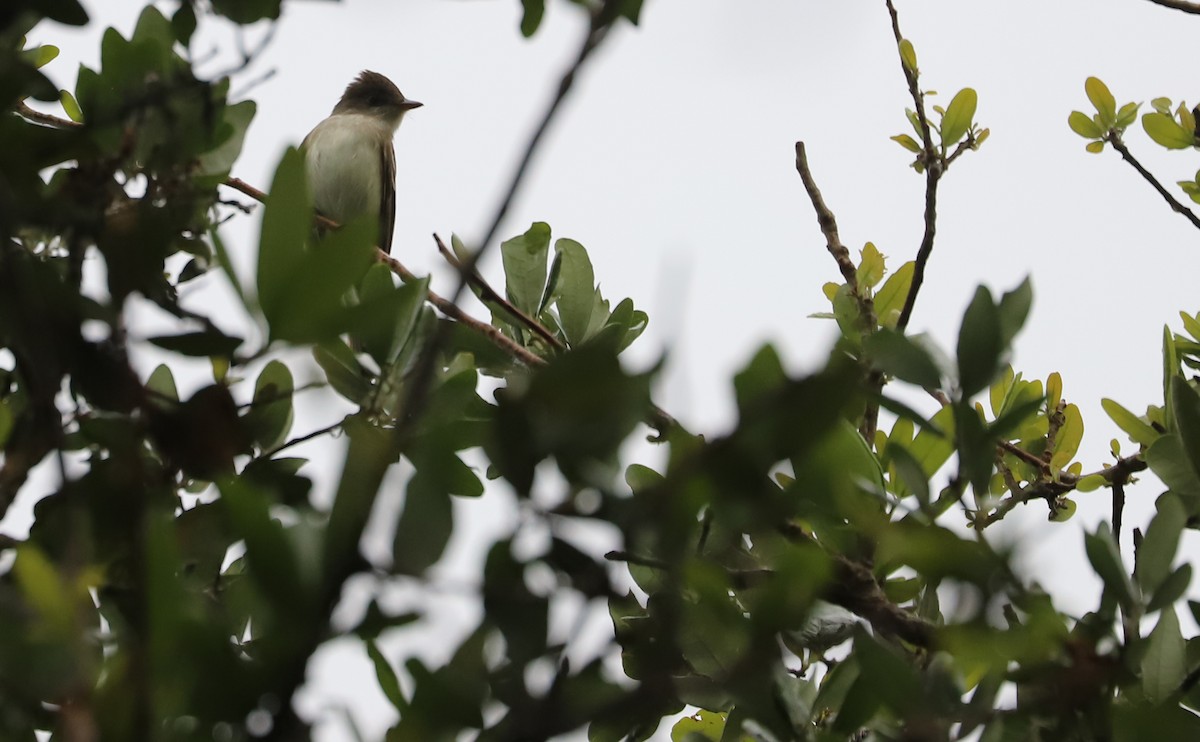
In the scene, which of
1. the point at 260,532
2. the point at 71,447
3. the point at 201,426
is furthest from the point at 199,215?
the point at 260,532

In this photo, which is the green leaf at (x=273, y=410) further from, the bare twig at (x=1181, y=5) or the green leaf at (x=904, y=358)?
the bare twig at (x=1181, y=5)

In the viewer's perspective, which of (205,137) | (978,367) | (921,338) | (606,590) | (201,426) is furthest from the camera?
(205,137)

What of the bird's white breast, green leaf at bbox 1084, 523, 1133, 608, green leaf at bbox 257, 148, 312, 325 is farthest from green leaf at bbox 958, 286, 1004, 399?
the bird's white breast

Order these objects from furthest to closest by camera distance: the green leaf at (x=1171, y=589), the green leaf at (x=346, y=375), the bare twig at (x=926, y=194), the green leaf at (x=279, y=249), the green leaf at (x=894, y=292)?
1. the green leaf at (x=894, y=292)
2. the bare twig at (x=926, y=194)
3. the green leaf at (x=346, y=375)
4. the green leaf at (x=1171, y=589)
5. the green leaf at (x=279, y=249)

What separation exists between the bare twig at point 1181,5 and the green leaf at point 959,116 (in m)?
0.56

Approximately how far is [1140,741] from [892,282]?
7.60 ft

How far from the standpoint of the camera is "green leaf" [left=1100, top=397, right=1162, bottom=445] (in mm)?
2570

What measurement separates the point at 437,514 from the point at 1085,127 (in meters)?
3.36

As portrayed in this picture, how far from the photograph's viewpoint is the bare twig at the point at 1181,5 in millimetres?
2874

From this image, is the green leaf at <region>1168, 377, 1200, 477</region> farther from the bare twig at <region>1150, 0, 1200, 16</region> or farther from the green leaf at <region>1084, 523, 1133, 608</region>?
the bare twig at <region>1150, 0, 1200, 16</region>

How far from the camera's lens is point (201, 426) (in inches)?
42.9

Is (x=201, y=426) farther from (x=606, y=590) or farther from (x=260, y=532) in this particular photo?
(x=606, y=590)

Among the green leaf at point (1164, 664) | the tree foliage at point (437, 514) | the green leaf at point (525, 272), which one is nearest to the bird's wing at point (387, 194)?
the green leaf at point (525, 272)

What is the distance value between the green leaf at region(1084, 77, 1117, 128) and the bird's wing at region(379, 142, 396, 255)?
499 cm
